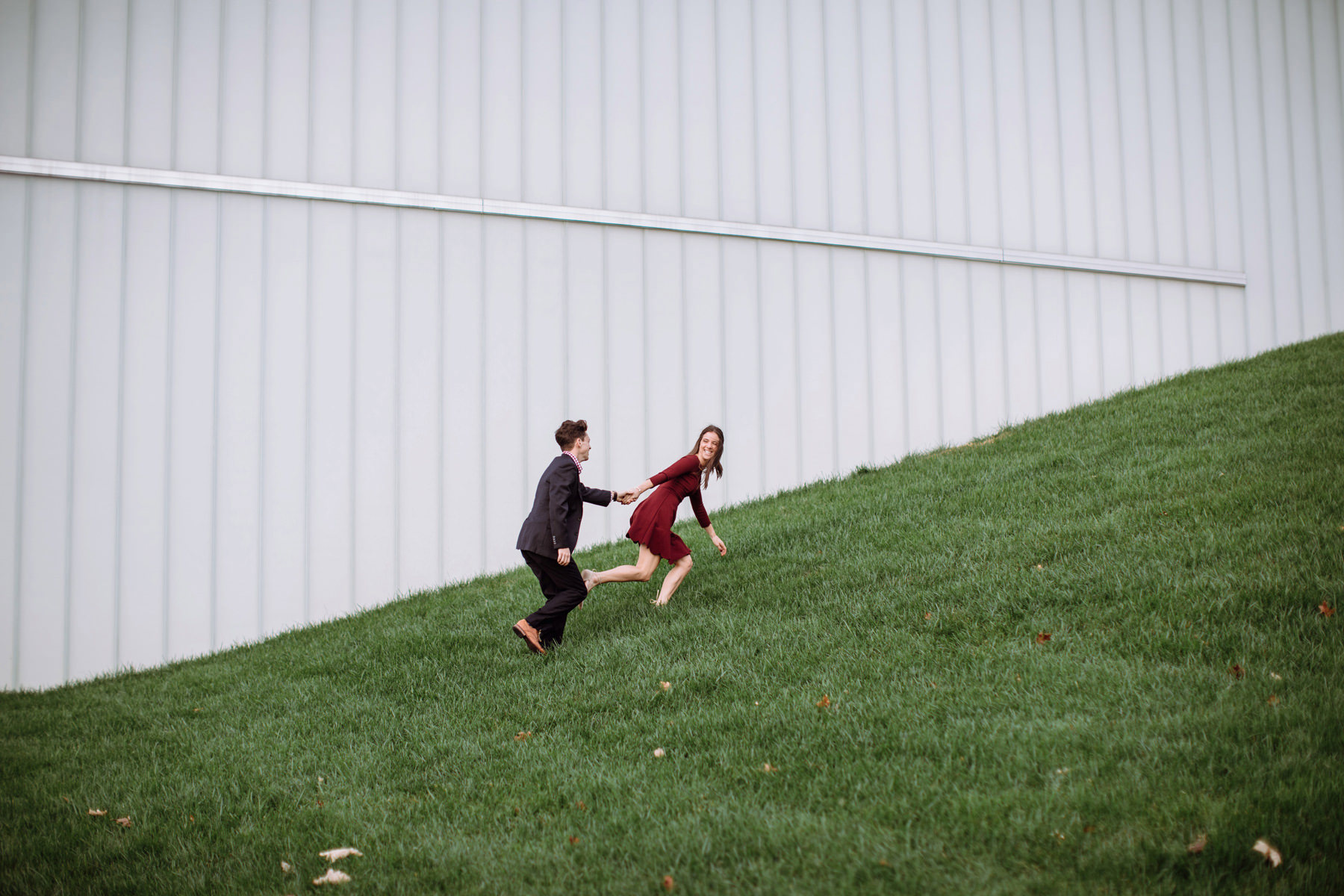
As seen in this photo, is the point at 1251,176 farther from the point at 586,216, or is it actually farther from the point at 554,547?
the point at 554,547

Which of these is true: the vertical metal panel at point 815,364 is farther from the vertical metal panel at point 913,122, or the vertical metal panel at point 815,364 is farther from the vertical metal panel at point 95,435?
the vertical metal panel at point 95,435

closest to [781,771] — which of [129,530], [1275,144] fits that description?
[129,530]

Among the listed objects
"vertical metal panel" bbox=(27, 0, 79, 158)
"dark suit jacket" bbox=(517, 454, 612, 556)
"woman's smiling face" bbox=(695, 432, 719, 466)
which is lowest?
"dark suit jacket" bbox=(517, 454, 612, 556)

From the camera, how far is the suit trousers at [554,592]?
6.13 meters

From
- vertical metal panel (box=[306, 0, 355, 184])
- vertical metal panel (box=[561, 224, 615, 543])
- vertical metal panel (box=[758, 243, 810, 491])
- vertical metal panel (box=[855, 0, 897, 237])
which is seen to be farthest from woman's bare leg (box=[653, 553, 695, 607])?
vertical metal panel (box=[855, 0, 897, 237])

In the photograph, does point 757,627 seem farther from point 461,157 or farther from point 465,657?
point 461,157

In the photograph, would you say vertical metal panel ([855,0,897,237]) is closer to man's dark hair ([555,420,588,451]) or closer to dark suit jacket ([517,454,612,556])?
man's dark hair ([555,420,588,451])

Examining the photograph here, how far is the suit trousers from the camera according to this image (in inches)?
241

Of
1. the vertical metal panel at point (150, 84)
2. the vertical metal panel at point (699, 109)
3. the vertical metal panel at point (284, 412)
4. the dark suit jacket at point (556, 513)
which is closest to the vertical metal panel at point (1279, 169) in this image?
the vertical metal panel at point (699, 109)

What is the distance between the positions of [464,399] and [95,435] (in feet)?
12.1

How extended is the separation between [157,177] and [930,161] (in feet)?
30.5

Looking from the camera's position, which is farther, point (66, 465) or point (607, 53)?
point (607, 53)

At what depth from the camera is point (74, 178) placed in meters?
8.94

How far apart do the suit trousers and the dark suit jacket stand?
8cm
